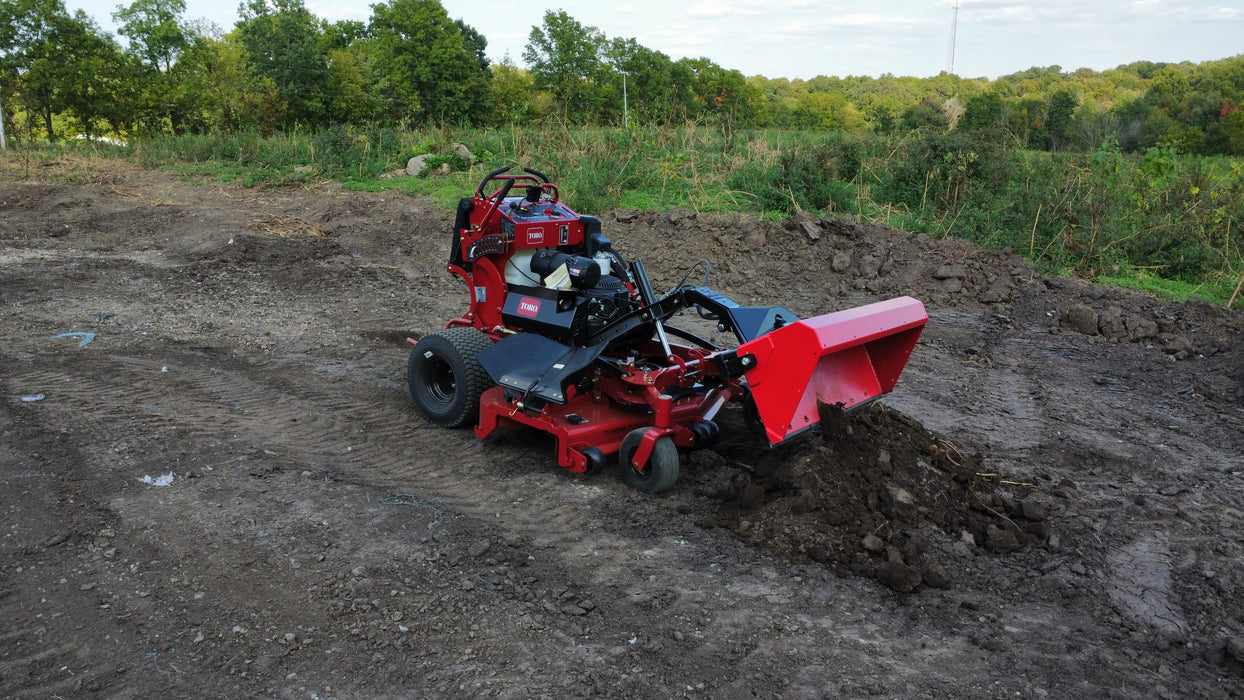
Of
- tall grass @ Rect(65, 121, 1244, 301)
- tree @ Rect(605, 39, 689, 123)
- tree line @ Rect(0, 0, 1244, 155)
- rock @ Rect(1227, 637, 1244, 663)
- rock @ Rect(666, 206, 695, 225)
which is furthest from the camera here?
tree @ Rect(605, 39, 689, 123)

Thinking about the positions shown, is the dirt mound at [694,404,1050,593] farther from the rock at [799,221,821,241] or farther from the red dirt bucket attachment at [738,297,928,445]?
the rock at [799,221,821,241]

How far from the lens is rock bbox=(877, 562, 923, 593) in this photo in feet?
13.1

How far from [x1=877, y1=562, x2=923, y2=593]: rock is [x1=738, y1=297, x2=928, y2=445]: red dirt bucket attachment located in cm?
84

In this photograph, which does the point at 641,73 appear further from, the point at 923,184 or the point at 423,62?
the point at 923,184

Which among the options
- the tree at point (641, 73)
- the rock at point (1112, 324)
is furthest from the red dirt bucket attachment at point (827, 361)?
the tree at point (641, 73)

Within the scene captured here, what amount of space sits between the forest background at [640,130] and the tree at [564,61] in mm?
56

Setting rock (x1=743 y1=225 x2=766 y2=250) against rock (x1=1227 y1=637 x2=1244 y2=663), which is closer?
rock (x1=1227 y1=637 x2=1244 y2=663)

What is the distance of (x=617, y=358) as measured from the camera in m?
5.49

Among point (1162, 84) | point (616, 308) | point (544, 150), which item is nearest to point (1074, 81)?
point (1162, 84)

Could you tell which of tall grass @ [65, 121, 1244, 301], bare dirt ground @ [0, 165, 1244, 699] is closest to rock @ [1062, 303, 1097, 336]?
bare dirt ground @ [0, 165, 1244, 699]

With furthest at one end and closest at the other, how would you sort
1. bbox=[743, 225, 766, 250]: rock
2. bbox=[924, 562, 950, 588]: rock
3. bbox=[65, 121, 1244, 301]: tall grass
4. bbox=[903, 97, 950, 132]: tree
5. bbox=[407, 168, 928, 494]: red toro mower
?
bbox=[903, 97, 950, 132]: tree, bbox=[743, 225, 766, 250]: rock, bbox=[65, 121, 1244, 301]: tall grass, bbox=[407, 168, 928, 494]: red toro mower, bbox=[924, 562, 950, 588]: rock

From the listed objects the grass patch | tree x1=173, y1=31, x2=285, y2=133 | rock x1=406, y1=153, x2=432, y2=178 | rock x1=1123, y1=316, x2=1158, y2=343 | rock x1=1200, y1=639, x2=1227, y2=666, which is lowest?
rock x1=1200, y1=639, x2=1227, y2=666

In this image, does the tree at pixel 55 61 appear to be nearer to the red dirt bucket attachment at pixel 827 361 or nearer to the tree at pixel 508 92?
the tree at pixel 508 92

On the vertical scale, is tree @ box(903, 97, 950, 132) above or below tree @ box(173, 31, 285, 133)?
below
